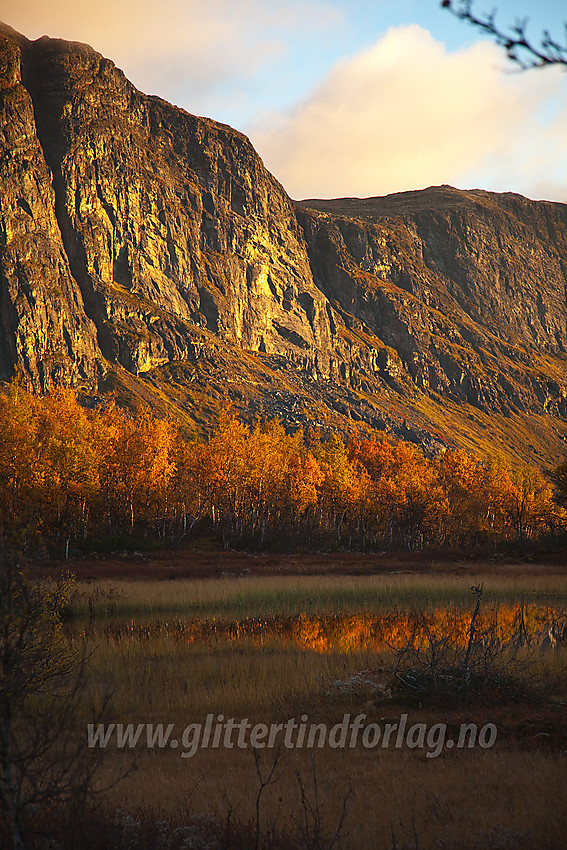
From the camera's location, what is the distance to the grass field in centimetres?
827

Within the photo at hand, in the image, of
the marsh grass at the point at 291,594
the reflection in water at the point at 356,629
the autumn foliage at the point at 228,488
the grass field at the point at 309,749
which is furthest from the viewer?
the autumn foliage at the point at 228,488

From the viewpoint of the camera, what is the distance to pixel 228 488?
69.6m

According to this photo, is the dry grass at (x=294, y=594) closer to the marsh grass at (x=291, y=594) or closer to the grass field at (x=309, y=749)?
the marsh grass at (x=291, y=594)

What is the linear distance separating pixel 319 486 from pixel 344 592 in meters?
43.1

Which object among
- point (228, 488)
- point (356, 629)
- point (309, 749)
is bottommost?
point (356, 629)

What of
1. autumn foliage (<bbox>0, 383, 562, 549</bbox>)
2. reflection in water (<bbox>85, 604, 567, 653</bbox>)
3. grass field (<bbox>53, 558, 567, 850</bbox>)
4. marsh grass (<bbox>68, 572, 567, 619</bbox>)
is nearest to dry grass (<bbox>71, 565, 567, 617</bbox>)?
marsh grass (<bbox>68, 572, 567, 619</bbox>)

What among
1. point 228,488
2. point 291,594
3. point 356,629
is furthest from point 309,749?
point 228,488

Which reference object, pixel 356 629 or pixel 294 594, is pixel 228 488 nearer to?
pixel 294 594

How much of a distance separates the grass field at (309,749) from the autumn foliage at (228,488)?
2617 centimetres

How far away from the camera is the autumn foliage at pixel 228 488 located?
171 feet

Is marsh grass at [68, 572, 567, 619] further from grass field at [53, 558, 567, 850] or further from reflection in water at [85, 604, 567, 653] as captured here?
reflection in water at [85, 604, 567, 653]

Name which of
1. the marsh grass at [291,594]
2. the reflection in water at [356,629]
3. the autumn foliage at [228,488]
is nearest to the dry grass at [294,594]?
the marsh grass at [291,594]

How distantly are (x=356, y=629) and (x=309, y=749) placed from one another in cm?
1312

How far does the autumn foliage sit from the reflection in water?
24952mm
